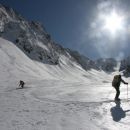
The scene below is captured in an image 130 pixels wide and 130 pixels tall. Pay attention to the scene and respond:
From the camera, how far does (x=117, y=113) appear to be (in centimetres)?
1371

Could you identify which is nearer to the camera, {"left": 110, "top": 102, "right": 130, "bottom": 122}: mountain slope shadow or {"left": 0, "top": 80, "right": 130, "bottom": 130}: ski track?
{"left": 0, "top": 80, "right": 130, "bottom": 130}: ski track

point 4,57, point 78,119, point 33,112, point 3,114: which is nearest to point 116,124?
point 78,119

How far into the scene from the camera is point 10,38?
150 m

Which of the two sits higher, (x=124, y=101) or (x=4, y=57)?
(x=4, y=57)

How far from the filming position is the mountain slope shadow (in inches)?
506

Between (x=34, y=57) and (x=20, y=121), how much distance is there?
139 m

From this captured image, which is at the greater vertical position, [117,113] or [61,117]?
[117,113]

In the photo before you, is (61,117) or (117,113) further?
(117,113)

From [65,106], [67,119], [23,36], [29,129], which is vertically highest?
[23,36]

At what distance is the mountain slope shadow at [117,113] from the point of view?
42.2 feet

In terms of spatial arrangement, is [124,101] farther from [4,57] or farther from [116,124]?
[4,57]

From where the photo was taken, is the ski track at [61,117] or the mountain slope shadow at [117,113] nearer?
the ski track at [61,117]

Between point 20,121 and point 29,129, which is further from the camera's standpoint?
point 20,121

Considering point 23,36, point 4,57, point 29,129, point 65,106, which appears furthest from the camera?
point 23,36
